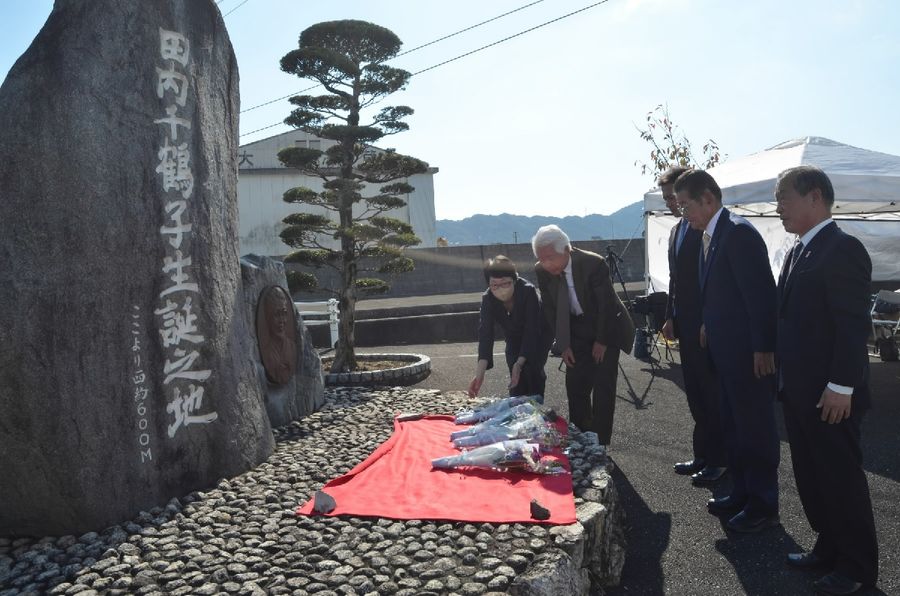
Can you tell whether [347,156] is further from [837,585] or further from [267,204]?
[267,204]

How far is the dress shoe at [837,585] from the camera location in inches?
120

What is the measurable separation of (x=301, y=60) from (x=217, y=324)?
5.52 meters

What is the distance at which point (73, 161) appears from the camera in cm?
357

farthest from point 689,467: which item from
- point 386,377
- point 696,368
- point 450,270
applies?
point 450,270

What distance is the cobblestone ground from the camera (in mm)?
2760

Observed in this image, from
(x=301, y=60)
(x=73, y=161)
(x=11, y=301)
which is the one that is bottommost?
(x=11, y=301)

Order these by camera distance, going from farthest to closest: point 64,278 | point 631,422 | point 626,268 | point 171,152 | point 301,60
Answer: point 626,268, point 301,60, point 631,422, point 171,152, point 64,278

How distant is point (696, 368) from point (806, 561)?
1611 mm

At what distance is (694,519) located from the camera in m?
4.05

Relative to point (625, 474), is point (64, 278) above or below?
above

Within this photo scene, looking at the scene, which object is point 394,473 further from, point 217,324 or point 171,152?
point 171,152

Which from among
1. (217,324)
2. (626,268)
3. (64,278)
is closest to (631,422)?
(217,324)

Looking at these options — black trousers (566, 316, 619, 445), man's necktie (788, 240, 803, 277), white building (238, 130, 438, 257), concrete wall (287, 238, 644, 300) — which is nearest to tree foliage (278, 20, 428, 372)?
black trousers (566, 316, 619, 445)

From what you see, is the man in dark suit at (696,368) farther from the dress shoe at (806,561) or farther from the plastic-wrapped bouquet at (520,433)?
the dress shoe at (806,561)
